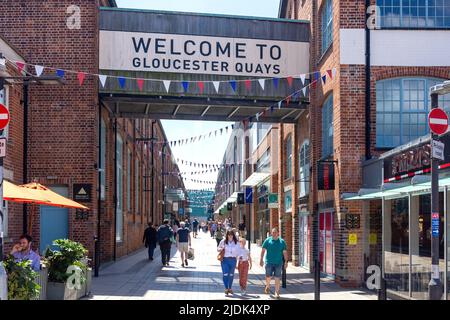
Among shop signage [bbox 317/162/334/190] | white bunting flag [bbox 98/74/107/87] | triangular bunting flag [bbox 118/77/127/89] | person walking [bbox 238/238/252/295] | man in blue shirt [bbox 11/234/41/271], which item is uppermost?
triangular bunting flag [bbox 118/77/127/89]

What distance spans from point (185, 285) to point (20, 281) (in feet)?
25.6

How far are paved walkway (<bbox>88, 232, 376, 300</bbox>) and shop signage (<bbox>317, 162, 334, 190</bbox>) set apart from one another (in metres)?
2.82

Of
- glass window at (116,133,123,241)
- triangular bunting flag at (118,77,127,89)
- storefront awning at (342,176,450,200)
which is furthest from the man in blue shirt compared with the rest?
glass window at (116,133,123,241)

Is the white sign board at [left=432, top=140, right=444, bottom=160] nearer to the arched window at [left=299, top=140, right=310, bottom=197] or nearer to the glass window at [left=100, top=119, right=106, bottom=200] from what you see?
the arched window at [left=299, top=140, right=310, bottom=197]

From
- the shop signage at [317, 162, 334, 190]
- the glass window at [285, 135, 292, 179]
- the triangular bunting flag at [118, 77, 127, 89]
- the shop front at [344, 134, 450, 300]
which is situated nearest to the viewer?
the shop front at [344, 134, 450, 300]

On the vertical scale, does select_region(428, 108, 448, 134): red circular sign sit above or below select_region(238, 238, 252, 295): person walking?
above

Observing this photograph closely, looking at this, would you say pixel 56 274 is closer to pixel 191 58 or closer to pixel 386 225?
pixel 386 225

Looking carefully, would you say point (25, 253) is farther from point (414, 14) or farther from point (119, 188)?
point (119, 188)

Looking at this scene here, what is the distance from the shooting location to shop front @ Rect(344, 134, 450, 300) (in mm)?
13297

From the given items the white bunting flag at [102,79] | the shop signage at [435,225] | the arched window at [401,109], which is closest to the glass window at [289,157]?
the arched window at [401,109]

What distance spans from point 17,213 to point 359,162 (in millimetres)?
10205

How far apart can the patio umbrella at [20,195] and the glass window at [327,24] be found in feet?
35.6
